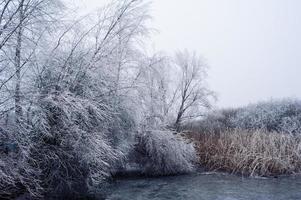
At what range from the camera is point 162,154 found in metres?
14.6

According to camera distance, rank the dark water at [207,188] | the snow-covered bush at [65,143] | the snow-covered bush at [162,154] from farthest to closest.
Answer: the snow-covered bush at [162,154], the dark water at [207,188], the snow-covered bush at [65,143]

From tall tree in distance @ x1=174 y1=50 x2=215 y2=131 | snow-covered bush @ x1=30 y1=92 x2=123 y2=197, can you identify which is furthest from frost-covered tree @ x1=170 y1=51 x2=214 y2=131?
snow-covered bush @ x1=30 y1=92 x2=123 y2=197

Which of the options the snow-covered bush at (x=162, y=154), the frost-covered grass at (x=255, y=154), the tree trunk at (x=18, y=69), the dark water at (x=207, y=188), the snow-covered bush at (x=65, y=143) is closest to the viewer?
the tree trunk at (x=18, y=69)

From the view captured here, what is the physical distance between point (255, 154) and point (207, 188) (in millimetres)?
3033

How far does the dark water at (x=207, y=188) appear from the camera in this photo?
36.9 ft

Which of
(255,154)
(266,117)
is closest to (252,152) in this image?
(255,154)

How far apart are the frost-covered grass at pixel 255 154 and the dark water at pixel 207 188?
1.98 feet

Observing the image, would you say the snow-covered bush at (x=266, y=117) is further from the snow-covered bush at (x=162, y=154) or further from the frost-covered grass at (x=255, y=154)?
the snow-covered bush at (x=162, y=154)

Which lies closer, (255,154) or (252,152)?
(255,154)

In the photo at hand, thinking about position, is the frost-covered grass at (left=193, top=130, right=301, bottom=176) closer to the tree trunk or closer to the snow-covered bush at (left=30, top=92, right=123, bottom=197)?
the snow-covered bush at (left=30, top=92, right=123, bottom=197)

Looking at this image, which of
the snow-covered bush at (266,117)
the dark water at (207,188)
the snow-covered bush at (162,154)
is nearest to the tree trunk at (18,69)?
the dark water at (207,188)

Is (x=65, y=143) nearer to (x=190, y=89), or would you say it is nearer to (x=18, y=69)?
(x=18, y=69)

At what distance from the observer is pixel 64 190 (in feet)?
33.6

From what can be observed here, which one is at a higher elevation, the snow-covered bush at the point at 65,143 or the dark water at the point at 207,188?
the snow-covered bush at the point at 65,143
